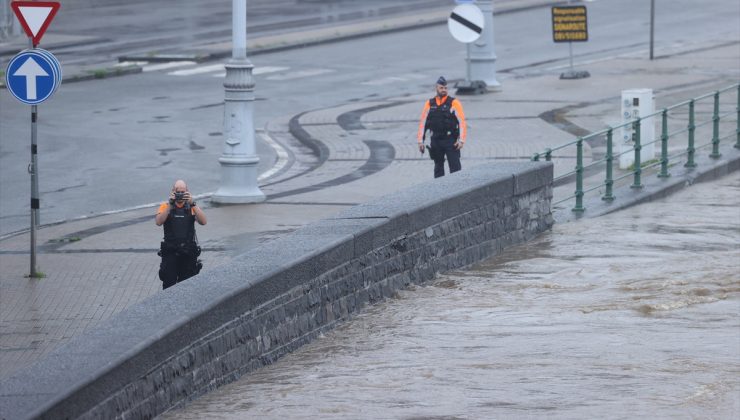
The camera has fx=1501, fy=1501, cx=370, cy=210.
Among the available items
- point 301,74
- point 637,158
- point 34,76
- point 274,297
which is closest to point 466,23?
point 301,74

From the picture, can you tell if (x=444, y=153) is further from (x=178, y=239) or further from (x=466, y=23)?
(x=466, y=23)

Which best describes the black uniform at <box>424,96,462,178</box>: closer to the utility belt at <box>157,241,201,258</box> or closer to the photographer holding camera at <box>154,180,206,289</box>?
the photographer holding camera at <box>154,180,206,289</box>

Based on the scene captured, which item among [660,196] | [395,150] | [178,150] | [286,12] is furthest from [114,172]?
[286,12]

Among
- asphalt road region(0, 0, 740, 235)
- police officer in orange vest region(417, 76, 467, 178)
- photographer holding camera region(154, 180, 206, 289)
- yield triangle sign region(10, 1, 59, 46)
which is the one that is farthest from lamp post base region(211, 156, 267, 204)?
photographer holding camera region(154, 180, 206, 289)

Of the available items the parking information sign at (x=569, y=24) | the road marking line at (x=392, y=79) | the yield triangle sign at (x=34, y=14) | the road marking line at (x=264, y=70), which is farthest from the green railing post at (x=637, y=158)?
the road marking line at (x=264, y=70)

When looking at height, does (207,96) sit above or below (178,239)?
above

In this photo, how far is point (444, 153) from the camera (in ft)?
62.2

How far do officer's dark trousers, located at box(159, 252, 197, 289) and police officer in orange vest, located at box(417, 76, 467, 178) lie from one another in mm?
6681

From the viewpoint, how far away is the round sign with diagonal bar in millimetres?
27922

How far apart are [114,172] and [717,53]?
19344mm

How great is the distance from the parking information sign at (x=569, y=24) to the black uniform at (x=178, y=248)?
21586 mm

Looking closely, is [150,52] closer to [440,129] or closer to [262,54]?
[262,54]

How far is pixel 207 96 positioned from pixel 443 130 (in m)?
12.4

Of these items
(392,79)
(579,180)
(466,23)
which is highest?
(466,23)
